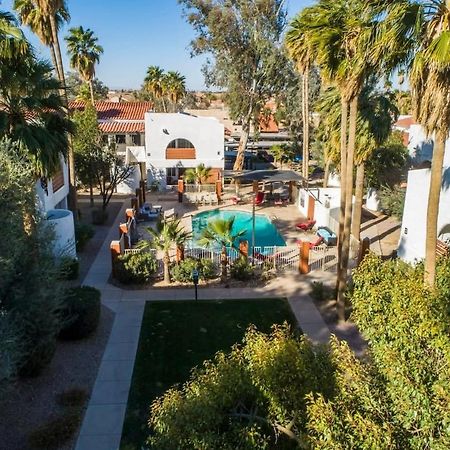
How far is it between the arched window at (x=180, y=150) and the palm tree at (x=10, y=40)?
22930 mm

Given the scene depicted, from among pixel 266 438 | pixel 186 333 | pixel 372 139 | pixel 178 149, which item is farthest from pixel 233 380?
pixel 178 149

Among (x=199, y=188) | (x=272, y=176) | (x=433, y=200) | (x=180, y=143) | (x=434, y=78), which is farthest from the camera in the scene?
(x=180, y=143)

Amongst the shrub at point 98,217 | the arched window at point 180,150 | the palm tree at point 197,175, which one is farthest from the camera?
the arched window at point 180,150

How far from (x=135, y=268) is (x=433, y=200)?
12061 millimetres

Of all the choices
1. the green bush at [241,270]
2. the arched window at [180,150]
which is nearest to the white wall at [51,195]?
the green bush at [241,270]

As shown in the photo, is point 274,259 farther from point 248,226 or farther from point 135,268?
point 248,226

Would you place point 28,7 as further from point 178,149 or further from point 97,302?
point 97,302

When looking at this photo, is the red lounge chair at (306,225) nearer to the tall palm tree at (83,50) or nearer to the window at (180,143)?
the window at (180,143)

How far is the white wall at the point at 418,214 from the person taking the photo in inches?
645

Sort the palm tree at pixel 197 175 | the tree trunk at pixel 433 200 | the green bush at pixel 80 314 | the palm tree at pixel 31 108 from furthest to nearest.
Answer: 1. the palm tree at pixel 197 175
2. the palm tree at pixel 31 108
3. the green bush at pixel 80 314
4. the tree trunk at pixel 433 200

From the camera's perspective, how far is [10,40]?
1301cm

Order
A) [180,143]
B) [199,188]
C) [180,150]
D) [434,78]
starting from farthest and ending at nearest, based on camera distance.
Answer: [180,143]
[180,150]
[199,188]
[434,78]

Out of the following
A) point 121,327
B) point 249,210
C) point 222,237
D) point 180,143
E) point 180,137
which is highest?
point 180,137

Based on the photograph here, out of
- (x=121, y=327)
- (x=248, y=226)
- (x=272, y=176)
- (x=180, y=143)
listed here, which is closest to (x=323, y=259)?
(x=248, y=226)
